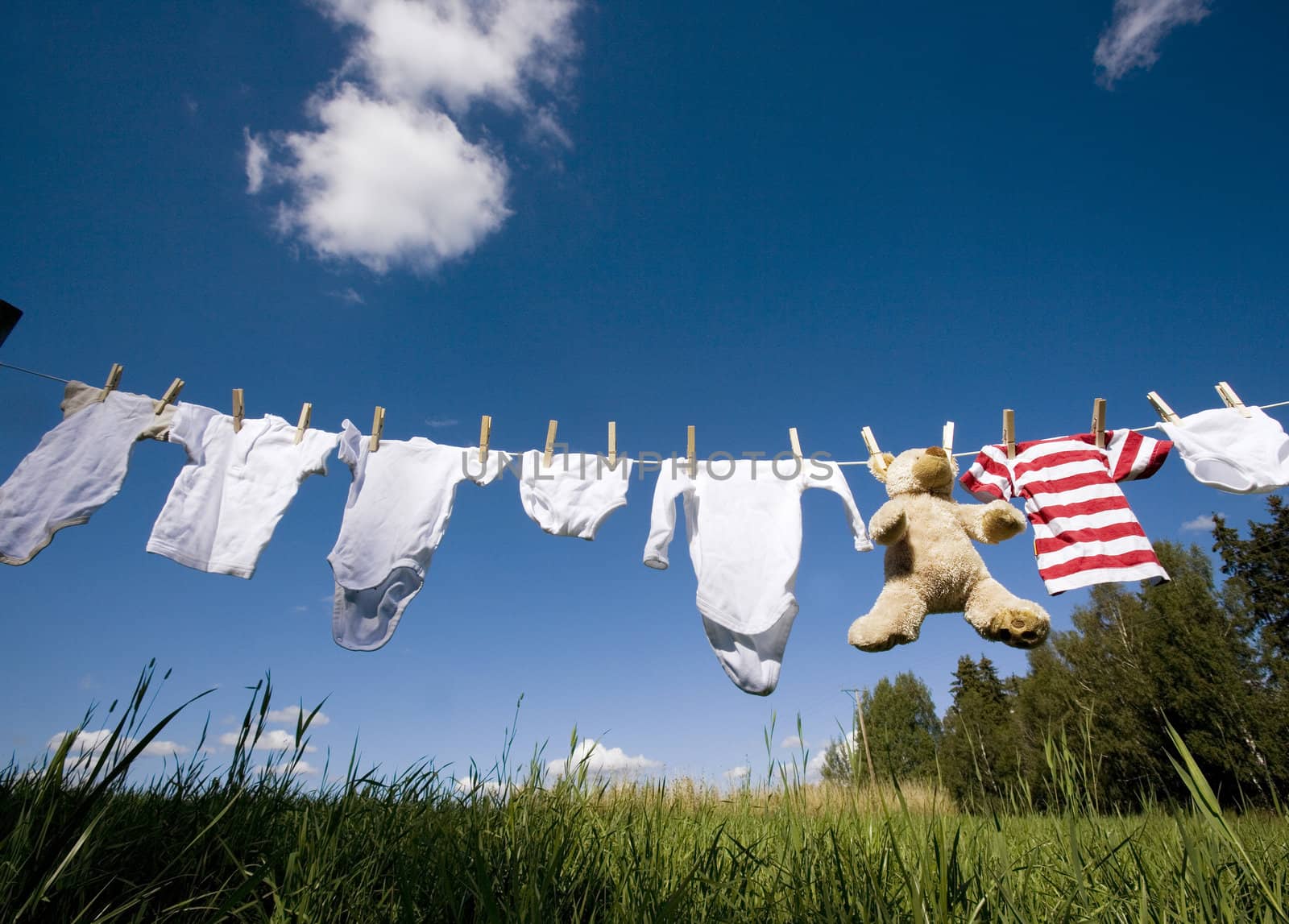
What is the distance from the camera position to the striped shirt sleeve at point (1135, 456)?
156 inches

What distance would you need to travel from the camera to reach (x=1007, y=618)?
3207 mm

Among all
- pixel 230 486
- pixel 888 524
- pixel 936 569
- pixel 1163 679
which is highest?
pixel 1163 679

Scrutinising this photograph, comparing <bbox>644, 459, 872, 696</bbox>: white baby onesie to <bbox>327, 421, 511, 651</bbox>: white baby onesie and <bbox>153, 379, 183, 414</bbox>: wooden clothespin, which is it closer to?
<bbox>327, 421, 511, 651</bbox>: white baby onesie

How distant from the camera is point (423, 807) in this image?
6.97 feet

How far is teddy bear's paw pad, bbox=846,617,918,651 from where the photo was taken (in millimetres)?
3416

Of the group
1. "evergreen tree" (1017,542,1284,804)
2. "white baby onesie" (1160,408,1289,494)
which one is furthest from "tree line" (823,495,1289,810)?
"white baby onesie" (1160,408,1289,494)

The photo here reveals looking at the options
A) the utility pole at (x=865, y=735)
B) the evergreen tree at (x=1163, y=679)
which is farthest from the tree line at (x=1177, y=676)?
the utility pole at (x=865, y=735)

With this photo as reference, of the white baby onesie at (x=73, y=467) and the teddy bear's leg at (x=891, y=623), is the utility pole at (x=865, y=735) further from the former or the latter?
the white baby onesie at (x=73, y=467)

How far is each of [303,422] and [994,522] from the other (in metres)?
4.38

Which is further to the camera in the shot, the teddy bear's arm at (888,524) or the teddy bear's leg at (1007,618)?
the teddy bear's arm at (888,524)

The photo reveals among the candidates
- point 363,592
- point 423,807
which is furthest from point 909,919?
point 363,592

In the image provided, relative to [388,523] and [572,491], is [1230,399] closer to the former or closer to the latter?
[572,491]

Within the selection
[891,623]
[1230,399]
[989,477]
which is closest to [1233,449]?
[1230,399]

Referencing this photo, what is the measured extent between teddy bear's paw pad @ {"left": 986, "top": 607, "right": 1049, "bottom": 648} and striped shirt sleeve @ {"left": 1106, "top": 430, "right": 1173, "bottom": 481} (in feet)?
4.24
